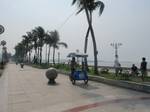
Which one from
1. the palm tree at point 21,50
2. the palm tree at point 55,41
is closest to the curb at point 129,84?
the palm tree at point 55,41

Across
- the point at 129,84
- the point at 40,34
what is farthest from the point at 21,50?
the point at 129,84

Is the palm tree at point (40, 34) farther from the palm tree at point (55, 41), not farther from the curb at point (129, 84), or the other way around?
the curb at point (129, 84)

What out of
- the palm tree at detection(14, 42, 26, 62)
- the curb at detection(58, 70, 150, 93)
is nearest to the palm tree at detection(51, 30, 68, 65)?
the palm tree at detection(14, 42, 26, 62)

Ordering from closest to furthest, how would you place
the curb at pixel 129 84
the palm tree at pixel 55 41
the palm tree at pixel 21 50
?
the curb at pixel 129 84 < the palm tree at pixel 55 41 < the palm tree at pixel 21 50

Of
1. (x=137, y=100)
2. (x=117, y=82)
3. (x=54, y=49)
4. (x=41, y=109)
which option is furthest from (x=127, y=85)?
(x=54, y=49)

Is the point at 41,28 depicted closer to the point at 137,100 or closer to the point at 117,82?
the point at 117,82

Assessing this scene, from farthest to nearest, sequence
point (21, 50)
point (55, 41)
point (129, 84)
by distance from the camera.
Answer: point (21, 50) → point (55, 41) → point (129, 84)

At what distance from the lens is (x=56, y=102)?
11.3 m

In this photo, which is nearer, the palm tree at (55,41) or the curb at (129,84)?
the curb at (129,84)

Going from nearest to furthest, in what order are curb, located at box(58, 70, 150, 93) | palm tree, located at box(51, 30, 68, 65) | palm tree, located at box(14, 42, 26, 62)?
curb, located at box(58, 70, 150, 93) < palm tree, located at box(51, 30, 68, 65) < palm tree, located at box(14, 42, 26, 62)

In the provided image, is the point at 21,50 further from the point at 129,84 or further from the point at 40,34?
the point at 129,84

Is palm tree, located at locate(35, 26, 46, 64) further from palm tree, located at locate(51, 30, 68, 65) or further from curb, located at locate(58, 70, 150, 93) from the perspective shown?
curb, located at locate(58, 70, 150, 93)

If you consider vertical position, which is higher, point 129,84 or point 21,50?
point 21,50

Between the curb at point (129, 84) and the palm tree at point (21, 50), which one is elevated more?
the palm tree at point (21, 50)
